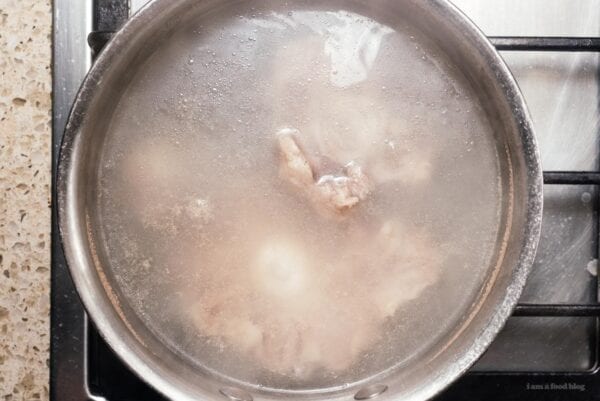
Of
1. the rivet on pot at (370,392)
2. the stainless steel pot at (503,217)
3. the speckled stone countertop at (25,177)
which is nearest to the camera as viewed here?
the stainless steel pot at (503,217)

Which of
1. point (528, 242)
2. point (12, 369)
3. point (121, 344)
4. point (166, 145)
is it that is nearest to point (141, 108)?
point (166, 145)

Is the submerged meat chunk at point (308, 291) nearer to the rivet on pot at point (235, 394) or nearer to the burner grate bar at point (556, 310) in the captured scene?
the rivet on pot at point (235, 394)

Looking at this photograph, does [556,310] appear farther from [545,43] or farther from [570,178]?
[545,43]

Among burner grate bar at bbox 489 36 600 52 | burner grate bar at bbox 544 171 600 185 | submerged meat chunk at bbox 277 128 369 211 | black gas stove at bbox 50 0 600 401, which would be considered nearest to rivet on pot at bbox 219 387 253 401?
black gas stove at bbox 50 0 600 401

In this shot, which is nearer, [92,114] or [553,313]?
[92,114]

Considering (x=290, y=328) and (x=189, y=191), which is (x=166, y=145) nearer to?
(x=189, y=191)

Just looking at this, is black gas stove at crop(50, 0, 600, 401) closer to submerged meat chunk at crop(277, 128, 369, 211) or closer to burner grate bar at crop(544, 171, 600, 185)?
burner grate bar at crop(544, 171, 600, 185)

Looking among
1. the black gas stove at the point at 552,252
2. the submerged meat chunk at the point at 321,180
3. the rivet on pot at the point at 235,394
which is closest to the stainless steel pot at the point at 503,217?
the rivet on pot at the point at 235,394
